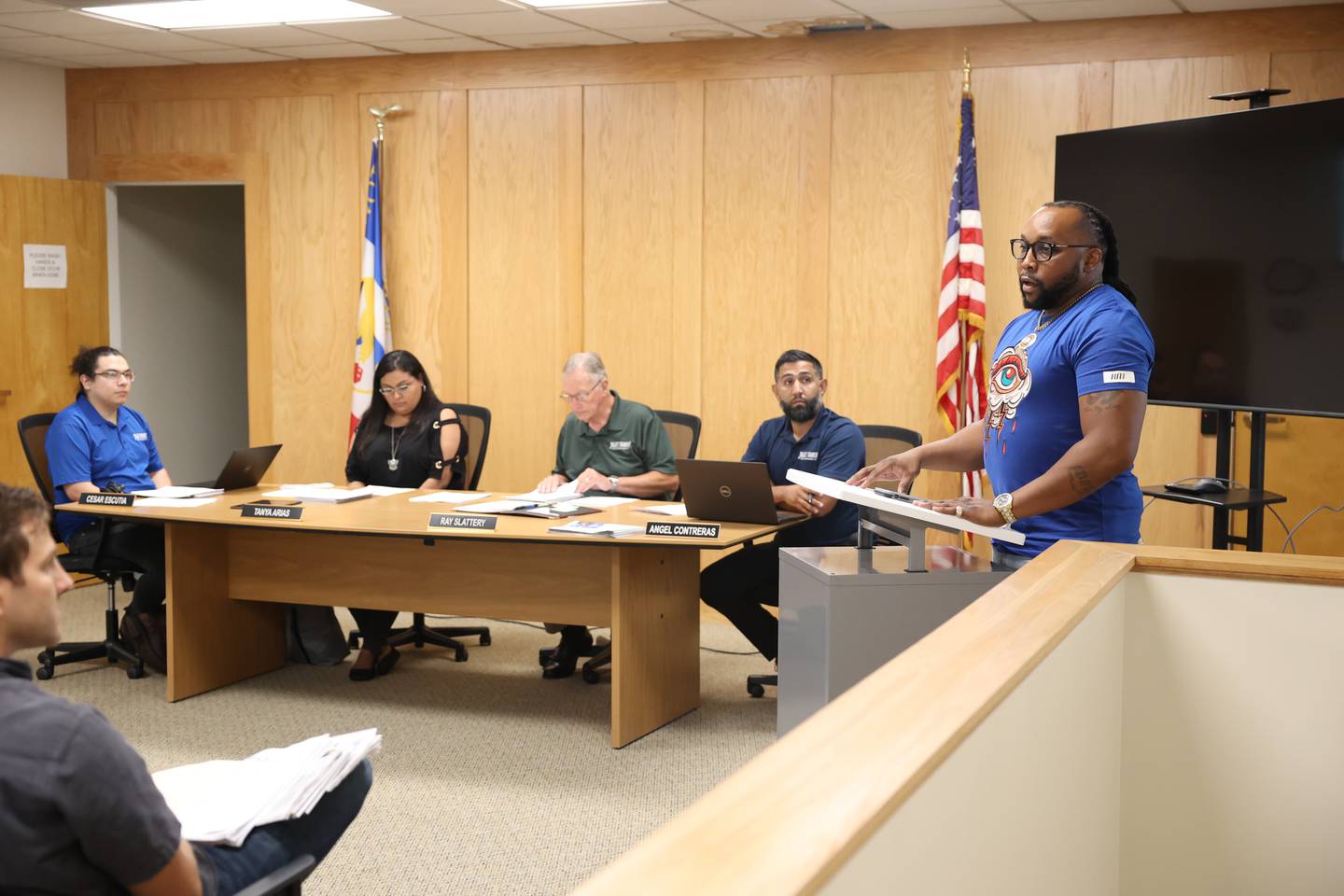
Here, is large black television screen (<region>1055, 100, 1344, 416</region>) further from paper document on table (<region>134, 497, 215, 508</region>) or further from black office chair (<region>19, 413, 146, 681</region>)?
black office chair (<region>19, 413, 146, 681</region>)

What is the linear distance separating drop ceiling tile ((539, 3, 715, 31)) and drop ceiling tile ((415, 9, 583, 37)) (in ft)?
0.35

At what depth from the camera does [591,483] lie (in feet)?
16.7

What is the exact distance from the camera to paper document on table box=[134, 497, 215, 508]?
4792 mm

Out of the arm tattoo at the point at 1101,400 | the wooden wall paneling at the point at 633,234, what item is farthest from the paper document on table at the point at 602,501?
the arm tattoo at the point at 1101,400

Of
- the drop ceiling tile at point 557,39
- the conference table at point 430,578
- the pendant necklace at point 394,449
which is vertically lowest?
the conference table at point 430,578

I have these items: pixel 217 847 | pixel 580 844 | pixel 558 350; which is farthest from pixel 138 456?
pixel 217 847

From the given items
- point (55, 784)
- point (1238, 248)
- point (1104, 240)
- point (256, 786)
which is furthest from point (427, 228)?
point (55, 784)

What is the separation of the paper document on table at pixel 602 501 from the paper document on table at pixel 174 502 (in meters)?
1.41

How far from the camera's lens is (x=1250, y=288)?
13.4ft

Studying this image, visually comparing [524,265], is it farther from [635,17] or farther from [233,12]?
[233,12]

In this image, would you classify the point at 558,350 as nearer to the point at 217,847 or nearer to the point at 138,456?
the point at 138,456

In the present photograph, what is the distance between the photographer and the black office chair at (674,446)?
5121mm

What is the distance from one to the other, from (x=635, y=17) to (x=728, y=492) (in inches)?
99.1

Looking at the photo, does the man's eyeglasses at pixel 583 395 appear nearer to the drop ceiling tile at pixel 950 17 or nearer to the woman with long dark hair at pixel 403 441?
the woman with long dark hair at pixel 403 441
